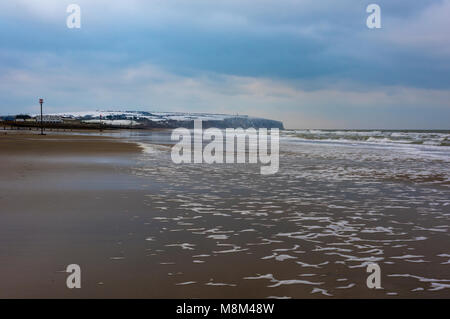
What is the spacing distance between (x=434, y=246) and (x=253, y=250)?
9.70 feet

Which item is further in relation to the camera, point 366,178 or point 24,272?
point 366,178

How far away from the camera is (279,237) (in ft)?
23.6

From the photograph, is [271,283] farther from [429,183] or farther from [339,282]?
[429,183]

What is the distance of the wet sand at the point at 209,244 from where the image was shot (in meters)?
4.90

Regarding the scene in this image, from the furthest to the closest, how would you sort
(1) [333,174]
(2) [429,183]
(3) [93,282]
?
(1) [333,174], (2) [429,183], (3) [93,282]

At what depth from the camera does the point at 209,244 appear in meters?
6.69

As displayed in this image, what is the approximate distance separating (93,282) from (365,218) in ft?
19.5

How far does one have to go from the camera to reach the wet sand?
4898mm

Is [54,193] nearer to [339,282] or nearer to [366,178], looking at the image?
[339,282]

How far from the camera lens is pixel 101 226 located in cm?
778
